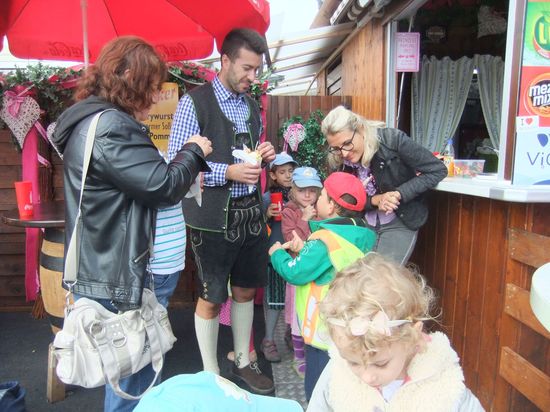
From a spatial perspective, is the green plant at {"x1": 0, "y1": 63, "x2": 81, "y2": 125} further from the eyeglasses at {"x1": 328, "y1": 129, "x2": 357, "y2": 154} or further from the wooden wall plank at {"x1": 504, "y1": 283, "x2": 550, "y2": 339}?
the wooden wall plank at {"x1": 504, "y1": 283, "x2": 550, "y2": 339}

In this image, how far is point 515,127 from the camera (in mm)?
2092

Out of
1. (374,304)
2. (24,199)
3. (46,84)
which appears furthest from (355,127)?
(46,84)

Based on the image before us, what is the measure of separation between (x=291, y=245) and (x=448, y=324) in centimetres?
129

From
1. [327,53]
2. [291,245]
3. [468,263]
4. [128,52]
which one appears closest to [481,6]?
[327,53]

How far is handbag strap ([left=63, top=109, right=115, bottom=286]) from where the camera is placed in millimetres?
1578

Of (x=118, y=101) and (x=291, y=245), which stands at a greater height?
(x=118, y=101)

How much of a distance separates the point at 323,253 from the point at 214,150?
0.91m

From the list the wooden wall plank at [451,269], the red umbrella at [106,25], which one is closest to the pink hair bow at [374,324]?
the wooden wall plank at [451,269]

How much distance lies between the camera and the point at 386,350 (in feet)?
3.67

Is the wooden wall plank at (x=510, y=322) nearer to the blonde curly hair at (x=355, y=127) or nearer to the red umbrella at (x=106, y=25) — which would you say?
the blonde curly hair at (x=355, y=127)

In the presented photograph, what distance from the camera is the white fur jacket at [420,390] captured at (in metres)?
1.15

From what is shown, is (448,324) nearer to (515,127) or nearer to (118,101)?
(515,127)

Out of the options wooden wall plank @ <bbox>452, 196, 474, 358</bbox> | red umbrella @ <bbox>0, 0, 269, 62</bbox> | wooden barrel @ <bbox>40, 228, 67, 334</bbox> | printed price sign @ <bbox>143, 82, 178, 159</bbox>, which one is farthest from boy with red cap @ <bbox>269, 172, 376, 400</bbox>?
printed price sign @ <bbox>143, 82, 178, 159</bbox>

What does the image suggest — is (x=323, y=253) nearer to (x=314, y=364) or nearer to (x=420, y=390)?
(x=314, y=364)
